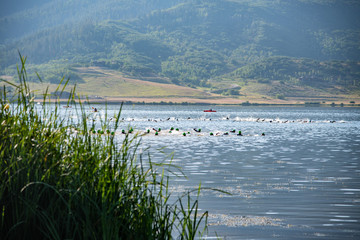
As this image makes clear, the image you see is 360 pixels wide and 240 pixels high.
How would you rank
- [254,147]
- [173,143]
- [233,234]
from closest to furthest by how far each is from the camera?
1. [233,234]
2. [254,147]
3. [173,143]

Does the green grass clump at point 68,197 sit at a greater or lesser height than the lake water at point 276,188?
greater

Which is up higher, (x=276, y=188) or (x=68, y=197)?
(x=68, y=197)

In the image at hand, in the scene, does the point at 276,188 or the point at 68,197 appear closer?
the point at 68,197

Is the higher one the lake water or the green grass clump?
the green grass clump

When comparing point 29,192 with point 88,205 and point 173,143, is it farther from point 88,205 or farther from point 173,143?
point 173,143

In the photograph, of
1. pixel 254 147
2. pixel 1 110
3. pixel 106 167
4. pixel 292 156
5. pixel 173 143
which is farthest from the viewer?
pixel 173 143

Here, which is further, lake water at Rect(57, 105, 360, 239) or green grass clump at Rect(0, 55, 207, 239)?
lake water at Rect(57, 105, 360, 239)

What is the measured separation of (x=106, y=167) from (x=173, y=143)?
129 ft

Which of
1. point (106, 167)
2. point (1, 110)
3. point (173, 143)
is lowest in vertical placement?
point (173, 143)

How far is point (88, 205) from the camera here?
9438mm

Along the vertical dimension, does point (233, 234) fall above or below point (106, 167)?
below

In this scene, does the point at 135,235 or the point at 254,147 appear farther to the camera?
the point at 254,147

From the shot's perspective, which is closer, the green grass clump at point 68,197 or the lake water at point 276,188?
the green grass clump at point 68,197

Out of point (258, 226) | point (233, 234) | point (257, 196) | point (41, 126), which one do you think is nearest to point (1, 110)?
point (41, 126)
